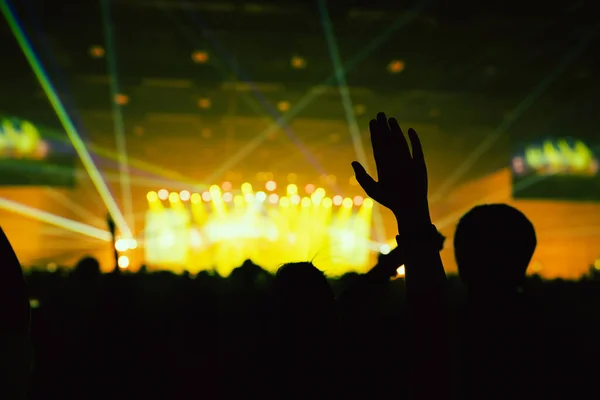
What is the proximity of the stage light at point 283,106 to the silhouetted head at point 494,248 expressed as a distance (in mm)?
8920

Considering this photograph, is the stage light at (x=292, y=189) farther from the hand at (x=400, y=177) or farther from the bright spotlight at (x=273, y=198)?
the hand at (x=400, y=177)

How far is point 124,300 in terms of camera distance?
10.3 ft

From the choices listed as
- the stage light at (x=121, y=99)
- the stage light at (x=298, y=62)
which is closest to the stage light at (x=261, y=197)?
the stage light at (x=121, y=99)

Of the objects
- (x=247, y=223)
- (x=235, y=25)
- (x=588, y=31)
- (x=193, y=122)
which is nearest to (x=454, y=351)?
(x=235, y=25)

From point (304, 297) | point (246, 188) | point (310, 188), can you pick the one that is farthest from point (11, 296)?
point (310, 188)

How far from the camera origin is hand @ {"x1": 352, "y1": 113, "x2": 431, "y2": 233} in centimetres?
88

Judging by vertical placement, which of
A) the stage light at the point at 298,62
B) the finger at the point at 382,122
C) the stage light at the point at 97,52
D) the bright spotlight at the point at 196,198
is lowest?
the finger at the point at 382,122

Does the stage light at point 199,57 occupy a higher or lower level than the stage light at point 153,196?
higher

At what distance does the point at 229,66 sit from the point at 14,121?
19.7ft

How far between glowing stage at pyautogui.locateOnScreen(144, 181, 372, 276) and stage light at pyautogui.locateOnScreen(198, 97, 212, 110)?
3649 mm

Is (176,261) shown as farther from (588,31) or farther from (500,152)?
(588,31)

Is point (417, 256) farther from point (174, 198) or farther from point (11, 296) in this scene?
point (174, 198)

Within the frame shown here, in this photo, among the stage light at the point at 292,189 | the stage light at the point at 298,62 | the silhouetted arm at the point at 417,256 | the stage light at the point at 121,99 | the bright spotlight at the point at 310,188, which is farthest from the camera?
the bright spotlight at the point at 310,188

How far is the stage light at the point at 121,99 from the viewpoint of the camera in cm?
965
